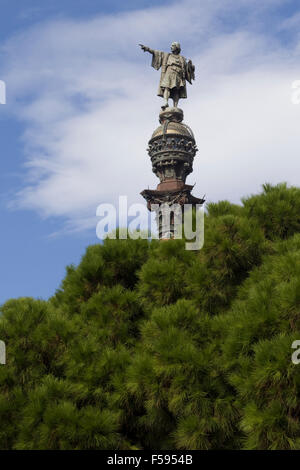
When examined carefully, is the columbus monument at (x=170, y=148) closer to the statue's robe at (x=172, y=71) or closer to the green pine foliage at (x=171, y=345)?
the statue's robe at (x=172, y=71)

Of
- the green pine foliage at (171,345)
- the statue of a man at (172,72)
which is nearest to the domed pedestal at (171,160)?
the statue of a man at (172,72)

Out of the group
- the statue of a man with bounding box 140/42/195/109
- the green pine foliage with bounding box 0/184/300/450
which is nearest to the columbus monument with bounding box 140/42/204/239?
the statue of a man with bounding box 140/42/195/109

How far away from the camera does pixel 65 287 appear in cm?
1073

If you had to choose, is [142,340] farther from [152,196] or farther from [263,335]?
[152,196]

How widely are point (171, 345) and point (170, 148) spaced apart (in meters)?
23.7

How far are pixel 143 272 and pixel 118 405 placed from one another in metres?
2.25

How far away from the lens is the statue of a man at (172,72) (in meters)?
32.2

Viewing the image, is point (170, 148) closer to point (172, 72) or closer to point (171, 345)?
point (172, 72)

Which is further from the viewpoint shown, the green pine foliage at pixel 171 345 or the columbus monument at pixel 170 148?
the columbus monument at pixel 170 148

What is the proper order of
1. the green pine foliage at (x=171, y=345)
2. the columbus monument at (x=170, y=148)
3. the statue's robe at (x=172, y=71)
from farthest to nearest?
the statue's robe at (x=172, y=71)
the columbus monument at (x=170, y=148)
the green pine foliage at (x=171, y=345)

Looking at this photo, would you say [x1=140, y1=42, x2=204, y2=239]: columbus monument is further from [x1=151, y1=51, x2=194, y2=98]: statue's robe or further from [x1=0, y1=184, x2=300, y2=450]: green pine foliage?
[x1=0, y1=184, x2=300, y2=450]: green pine foliage

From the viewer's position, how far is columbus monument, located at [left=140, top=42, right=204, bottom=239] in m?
30.8

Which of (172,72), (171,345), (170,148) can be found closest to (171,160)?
(170,148)
